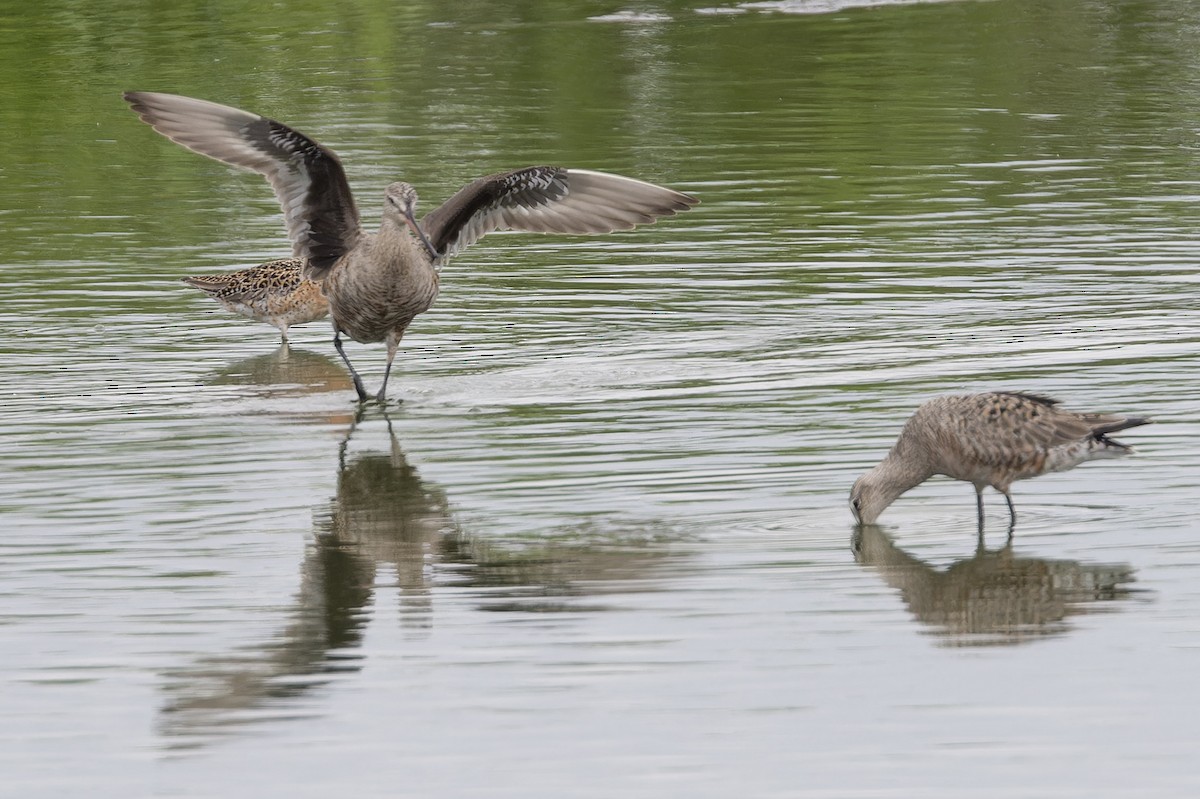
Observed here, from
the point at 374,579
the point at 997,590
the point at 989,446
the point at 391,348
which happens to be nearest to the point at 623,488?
the point at 374,579

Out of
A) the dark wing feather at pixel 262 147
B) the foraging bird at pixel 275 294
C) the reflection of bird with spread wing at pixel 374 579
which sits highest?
the dark wing feather at pixel 262 147

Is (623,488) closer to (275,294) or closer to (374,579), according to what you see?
(374,579)

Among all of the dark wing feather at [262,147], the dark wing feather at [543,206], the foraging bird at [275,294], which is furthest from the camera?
the foraging bird at [275,294]

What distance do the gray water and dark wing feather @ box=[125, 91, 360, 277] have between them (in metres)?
1.32

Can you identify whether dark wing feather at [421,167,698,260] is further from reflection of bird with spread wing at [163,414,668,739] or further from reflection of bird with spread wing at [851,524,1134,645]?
reflection of bird with spread wing at [851,524,1134,645]

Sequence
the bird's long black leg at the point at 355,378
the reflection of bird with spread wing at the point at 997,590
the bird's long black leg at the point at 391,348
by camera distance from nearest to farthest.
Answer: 1. the reflection of bird with spread wing at the point at 997,590
2. the bird's long black leg at the point at 355,378
3. the bird's long black leg at the point at 391,348

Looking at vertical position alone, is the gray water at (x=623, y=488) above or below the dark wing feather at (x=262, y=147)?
below

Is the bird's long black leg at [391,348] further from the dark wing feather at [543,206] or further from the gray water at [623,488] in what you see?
the dark wing feather at [543,206]

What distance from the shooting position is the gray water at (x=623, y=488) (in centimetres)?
773

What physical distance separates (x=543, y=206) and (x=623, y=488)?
409cm

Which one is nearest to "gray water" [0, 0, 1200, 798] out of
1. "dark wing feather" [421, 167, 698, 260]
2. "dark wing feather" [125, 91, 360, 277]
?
"dark wing feather" [421, 167, 698, 260]

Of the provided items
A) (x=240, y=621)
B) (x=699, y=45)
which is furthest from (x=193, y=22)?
(x=240, y=621)

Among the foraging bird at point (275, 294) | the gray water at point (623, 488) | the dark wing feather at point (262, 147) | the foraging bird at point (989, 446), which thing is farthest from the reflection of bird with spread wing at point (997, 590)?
the foraging bird at point (275, 294)

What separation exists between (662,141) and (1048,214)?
6.36m
